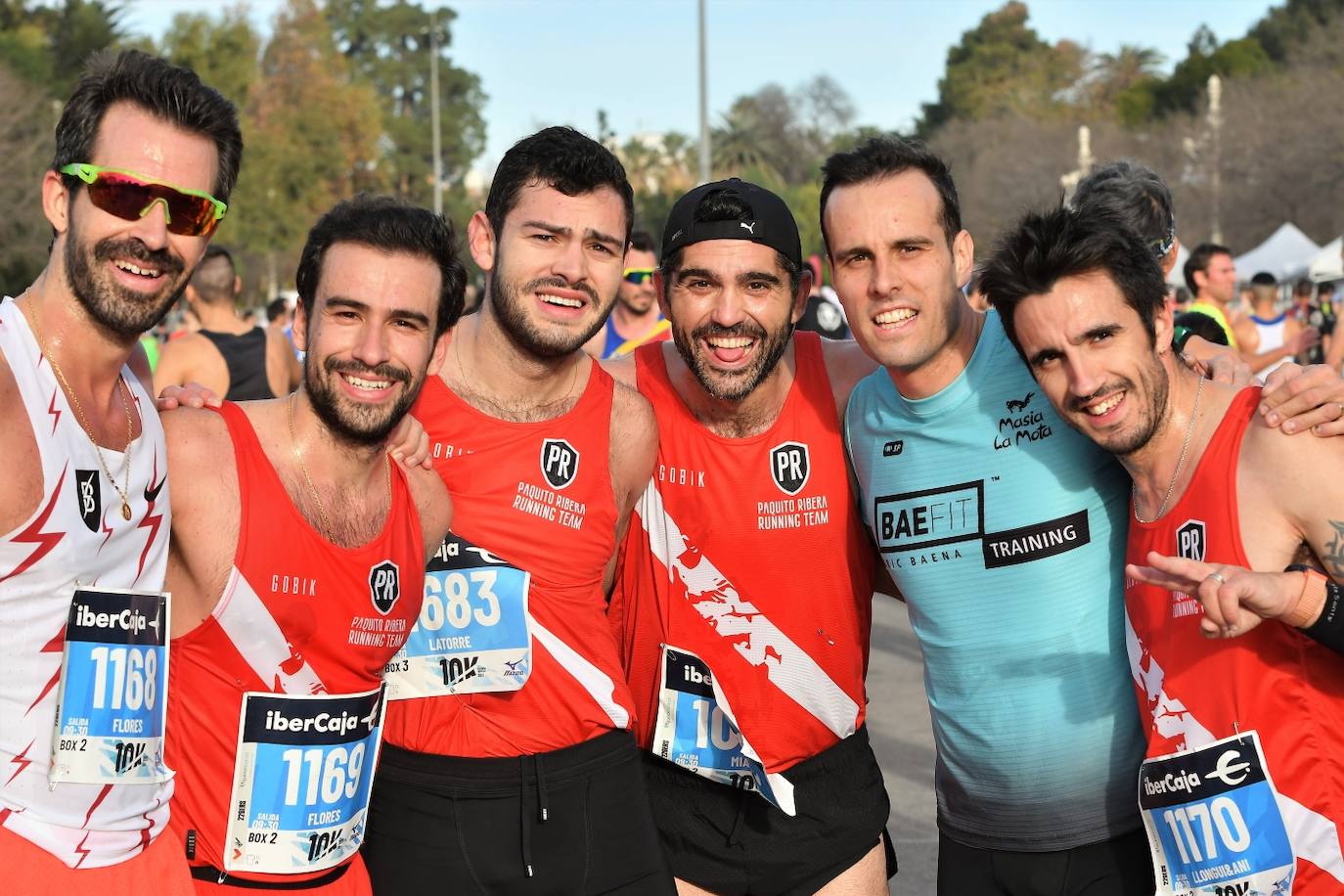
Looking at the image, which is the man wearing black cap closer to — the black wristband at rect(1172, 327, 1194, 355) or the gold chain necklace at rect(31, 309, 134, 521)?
the black wristband at rect(1172, 327, 1194, 355)

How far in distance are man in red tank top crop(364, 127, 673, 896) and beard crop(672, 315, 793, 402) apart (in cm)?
24

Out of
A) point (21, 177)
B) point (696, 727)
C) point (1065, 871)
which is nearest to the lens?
point (1065, 871)

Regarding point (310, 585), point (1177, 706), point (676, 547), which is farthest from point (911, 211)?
point (310, 585)

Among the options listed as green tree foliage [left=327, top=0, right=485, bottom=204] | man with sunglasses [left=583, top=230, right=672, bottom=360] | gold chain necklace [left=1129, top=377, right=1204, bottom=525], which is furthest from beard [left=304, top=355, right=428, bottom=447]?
green tree foliage [left=327, top=0, right=485, bottom=204]

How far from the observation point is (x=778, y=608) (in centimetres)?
417

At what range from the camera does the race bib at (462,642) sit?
12.4 ft

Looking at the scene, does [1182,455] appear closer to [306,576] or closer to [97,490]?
[306,576]

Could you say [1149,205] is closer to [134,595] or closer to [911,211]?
[911,211]

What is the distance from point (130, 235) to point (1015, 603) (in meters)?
2.31

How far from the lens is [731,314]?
13.6 feet

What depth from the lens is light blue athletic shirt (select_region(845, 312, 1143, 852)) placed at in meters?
3.69

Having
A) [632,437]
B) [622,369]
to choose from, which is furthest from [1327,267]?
[632,437]

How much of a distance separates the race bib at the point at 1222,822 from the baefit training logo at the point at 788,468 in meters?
1.34

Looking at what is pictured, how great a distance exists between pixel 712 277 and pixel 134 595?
195 cm
